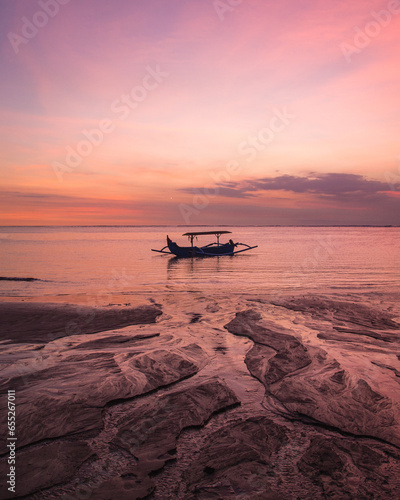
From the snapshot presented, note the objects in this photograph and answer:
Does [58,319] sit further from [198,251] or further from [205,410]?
[198,251]

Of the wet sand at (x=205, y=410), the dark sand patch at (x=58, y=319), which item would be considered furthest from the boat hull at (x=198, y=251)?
the wet sand at (x=205, y=410)

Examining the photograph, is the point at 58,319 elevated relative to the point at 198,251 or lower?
lower

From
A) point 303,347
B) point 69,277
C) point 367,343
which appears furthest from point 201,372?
point 69,277

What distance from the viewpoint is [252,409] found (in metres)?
5.86

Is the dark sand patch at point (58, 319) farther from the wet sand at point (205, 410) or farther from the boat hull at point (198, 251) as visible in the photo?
the boat hull at point (198, 251)

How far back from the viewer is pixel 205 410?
5.73 meters

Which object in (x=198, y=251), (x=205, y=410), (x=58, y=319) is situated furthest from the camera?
(x=198, y=251)

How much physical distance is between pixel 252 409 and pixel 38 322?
363 inches

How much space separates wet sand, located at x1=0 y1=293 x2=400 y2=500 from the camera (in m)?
4.11

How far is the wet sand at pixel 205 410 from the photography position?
13.5 ft

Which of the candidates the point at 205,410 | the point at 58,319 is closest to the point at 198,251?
the point at 58,319

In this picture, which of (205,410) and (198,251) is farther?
(198,251)

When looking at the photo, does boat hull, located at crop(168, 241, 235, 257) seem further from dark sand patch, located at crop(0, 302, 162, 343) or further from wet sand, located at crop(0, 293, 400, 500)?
wet sand, located at crop(0, 293, 400, 500)

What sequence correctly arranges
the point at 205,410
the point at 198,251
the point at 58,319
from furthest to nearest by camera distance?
the point at 198,251 < the point at 58,319 < the point at 205,410
